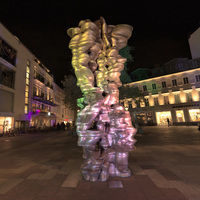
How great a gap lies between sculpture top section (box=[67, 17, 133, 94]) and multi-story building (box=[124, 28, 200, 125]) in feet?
74.6

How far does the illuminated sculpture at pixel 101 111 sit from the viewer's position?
10.8 feet

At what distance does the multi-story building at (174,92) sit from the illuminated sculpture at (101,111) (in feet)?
74.8

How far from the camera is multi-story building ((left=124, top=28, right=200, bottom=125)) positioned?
27.7m

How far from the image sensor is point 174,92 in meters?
30.0

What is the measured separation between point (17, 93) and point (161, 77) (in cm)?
3156

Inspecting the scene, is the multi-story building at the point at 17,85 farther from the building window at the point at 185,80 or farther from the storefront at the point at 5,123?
the building window at the point at 185,80

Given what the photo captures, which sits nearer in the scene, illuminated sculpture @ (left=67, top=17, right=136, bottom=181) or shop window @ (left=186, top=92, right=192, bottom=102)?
illuminated sculpture @ (left=67, top=17, right=136, bottom=181)

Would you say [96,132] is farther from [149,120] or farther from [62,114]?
[62,114]

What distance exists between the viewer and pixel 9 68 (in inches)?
Result: 806

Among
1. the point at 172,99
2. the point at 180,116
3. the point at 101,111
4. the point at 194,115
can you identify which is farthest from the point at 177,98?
the point at 101,111

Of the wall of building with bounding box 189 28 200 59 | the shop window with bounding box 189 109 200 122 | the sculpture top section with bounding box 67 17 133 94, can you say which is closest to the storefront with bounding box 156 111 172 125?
the shop window with bounding box 189 109 200 122

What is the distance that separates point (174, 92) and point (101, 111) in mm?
31420

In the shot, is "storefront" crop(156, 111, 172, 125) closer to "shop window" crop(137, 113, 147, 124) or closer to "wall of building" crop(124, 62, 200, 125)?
"wall of building" crop(124, 62, 200, 125)

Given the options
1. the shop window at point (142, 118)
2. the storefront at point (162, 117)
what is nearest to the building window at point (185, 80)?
the storefront at point (162, 117)
